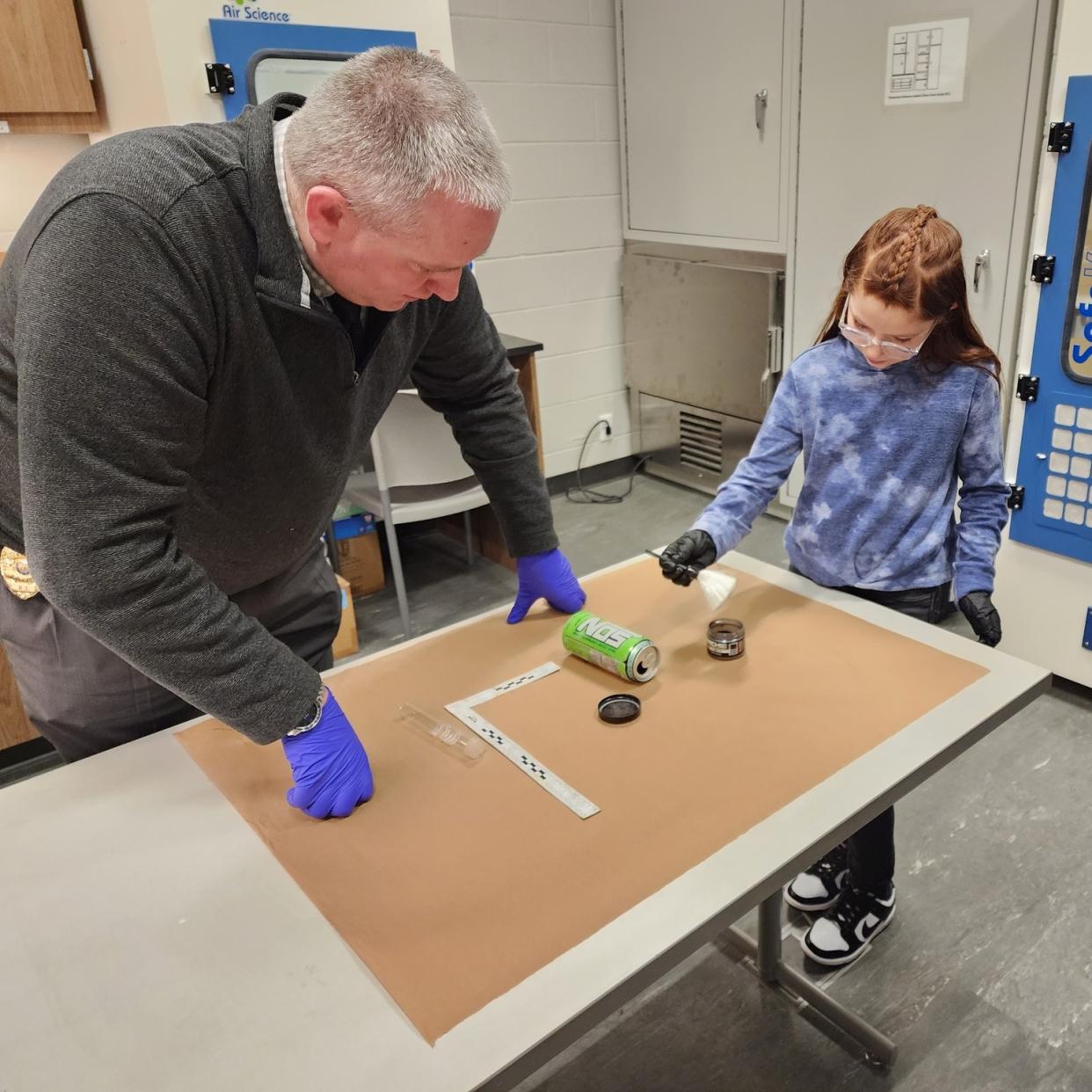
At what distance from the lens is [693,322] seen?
3.54 meters

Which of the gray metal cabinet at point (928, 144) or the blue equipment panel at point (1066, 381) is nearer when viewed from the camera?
the blue equipment panel at point (1066, 381)

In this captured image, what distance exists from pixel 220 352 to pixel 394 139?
28 cm

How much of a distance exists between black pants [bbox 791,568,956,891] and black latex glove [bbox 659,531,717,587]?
27 centimetres

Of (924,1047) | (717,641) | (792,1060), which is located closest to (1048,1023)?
(924,1047)

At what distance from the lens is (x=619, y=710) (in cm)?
114

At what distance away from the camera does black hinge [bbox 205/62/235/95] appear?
7.49 ft

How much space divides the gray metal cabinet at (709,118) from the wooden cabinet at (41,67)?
1967 mm

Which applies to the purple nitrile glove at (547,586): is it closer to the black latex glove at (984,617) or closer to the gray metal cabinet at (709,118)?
the black latex glove at (984,617)

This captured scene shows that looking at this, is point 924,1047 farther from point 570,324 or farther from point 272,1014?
point 570,324

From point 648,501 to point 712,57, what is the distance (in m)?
1.63

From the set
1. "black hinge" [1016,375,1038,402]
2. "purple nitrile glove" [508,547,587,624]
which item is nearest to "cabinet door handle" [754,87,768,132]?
"black hinge" [1016,375,1038,402]

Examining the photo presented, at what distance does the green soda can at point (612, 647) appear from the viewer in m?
Result: 1.19

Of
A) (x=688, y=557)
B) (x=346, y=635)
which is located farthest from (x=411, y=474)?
(x=688, y=557)

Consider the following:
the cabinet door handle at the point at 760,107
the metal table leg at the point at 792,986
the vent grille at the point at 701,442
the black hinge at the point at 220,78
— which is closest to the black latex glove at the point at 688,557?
the metal table leg at the point at 792,986
